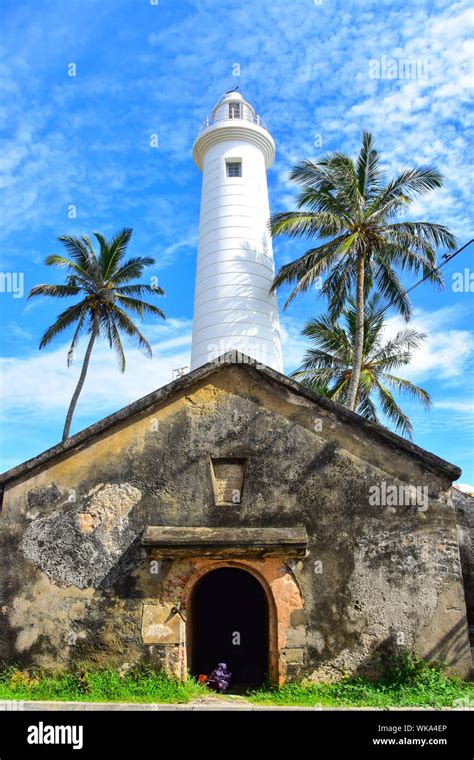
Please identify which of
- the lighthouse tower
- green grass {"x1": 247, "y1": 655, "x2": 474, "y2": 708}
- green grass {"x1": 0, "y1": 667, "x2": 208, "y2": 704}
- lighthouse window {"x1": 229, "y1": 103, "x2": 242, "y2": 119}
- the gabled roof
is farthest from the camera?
lighthouse window {"x1": 229, "y1": 103, "x2": 242, "y2": 119}

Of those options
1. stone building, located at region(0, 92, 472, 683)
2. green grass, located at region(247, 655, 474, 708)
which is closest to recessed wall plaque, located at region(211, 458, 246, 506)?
stone building, located at region(0, 92, 472, 683)

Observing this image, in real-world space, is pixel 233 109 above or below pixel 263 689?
above

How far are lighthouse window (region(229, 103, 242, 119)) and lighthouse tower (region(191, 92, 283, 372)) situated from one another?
0.05m

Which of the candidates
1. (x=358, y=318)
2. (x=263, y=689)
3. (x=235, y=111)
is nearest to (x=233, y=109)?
(x=235, y=111)

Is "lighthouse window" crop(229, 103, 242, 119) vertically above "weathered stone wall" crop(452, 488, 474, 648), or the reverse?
"lighthouse window" crop(229, 103, 242, 119)

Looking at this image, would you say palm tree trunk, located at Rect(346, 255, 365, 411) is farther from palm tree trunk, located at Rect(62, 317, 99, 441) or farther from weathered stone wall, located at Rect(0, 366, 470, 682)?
palm tree trunk, located at Rect(62, 317, 99, 441)

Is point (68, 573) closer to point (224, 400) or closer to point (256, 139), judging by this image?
point (224, 400)

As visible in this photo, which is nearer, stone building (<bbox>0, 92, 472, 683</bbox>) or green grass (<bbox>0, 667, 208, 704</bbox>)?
green grass (<bbox>0, 667, 208, 704</bbox>)

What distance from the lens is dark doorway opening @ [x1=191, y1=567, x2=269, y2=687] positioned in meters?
10.8

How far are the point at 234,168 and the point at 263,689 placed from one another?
17.1m

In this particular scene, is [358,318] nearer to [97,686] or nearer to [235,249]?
[235,249]

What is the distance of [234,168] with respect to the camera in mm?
20328

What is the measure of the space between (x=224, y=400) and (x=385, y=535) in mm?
3387
